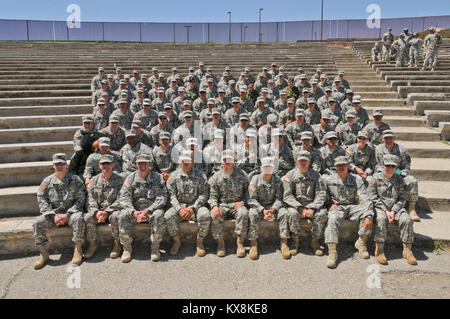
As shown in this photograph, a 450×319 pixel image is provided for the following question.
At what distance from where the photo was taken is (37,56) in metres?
17.7

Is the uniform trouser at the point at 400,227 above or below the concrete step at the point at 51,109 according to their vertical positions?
below

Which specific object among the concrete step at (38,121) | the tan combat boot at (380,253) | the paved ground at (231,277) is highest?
the concrete step at (38,121)

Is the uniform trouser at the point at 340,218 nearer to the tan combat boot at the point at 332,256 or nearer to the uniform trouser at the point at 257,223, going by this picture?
the tan combat boot at the point at 332,256

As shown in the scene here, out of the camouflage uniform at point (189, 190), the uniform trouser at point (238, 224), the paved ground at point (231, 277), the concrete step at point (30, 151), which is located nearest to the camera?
the paved ground at point (231, 277)

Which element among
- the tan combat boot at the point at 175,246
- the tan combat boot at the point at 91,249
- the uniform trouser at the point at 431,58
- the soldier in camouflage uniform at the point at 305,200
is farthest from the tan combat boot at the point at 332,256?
the uniform trouser at the point at 431,58

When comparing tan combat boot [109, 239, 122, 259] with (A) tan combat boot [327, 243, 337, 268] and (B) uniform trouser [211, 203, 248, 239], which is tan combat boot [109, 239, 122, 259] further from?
(A) tan combat boot [327, 243, 337, 268]

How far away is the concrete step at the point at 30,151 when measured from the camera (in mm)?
7867

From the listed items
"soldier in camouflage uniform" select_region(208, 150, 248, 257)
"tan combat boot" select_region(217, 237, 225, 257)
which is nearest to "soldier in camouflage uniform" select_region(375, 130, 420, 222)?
"soldier in camouflage uniform" select_region(208, 150, 248, 257)

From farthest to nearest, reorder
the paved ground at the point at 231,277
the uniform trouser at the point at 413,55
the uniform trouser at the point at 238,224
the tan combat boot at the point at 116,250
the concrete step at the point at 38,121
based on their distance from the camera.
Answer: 1. the uniform trouser at the point at 413,55
2. the concrete step at the point at 38,121
3. the uniform trouser at the point at 238,224
4. the tan combat boot at the point at 116,250
5. the paved ground at the point at 231,277

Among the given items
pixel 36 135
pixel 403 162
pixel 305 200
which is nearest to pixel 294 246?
pixel 305 200

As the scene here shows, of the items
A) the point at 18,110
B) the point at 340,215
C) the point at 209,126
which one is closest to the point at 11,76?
the point at 18,110

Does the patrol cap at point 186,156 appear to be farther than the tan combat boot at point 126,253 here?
Yes

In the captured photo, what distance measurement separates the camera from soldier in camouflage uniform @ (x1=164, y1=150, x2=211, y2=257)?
5.69 meters

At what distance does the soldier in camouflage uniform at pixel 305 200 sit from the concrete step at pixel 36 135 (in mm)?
6275
